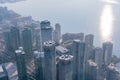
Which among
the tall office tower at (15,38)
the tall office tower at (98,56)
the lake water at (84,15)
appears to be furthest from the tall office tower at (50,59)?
the lake water at (84,15)

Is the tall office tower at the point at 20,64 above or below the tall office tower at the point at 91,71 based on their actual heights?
above

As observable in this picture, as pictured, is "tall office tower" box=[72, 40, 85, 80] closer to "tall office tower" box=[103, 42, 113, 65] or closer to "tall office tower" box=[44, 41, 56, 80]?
"tall office tower" box=[44, 41, 56, 80]

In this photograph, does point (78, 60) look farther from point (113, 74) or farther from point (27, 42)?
point (27, 42)

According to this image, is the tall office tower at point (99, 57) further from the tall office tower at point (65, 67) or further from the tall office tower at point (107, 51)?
the tall office tower at point (65, 67)

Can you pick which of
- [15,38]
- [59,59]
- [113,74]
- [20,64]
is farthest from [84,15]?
[59,59]

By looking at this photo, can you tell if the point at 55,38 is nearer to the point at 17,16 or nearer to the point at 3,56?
the point at 3,56

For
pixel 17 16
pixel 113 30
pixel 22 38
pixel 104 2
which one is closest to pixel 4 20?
pixel 17 16
